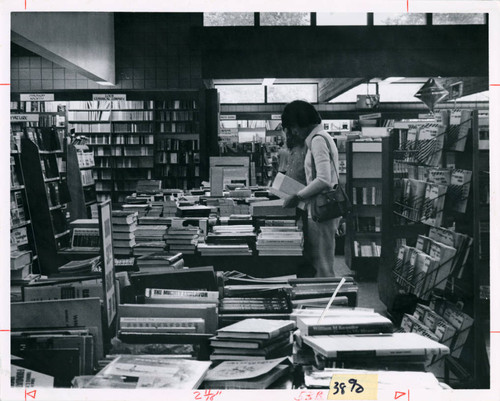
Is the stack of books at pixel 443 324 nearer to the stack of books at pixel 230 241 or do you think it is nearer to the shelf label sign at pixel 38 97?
the stack of books at pixel 230 241

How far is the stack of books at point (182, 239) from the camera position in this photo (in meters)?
3.57

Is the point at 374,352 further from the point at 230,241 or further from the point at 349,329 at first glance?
the point at 230,241

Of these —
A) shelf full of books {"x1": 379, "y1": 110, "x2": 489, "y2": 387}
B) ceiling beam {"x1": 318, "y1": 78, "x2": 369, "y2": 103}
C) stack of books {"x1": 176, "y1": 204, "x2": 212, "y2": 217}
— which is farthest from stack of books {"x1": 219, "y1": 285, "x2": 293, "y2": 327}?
ceiling beam {"x1": 318, "y1": 78, "x2": 369, "y2": 103}

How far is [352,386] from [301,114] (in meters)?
2.27

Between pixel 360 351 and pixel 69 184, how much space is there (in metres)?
7.01

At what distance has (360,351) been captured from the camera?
1.51 metres

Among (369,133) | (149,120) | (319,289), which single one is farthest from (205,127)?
(319,289)

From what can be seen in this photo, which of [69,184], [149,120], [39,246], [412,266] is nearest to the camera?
[412,266]

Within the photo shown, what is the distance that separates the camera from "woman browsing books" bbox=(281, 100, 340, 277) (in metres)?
3.50

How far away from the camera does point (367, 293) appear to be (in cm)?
552

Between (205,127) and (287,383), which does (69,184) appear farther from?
(287,383)

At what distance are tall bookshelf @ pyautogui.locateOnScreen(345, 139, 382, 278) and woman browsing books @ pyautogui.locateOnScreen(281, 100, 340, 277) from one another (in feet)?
9.49

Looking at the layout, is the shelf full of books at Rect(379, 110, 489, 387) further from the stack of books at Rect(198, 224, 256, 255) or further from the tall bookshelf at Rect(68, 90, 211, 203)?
the tall bookshelf at Rect(68, 90, 211, 203)

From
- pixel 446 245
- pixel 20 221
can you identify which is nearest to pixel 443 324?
pixel 446 245
